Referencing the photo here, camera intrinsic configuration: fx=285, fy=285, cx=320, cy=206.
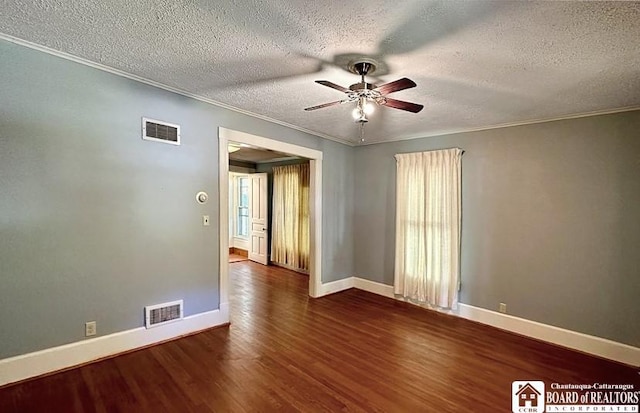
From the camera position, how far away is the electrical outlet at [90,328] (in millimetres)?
2490

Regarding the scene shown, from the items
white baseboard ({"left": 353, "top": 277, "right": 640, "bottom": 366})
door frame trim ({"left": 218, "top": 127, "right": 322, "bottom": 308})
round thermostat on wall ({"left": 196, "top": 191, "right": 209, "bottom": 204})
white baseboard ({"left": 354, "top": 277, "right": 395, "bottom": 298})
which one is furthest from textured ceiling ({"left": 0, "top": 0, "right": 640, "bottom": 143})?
white baseboard ({"left": 354, "top": 277, "right": 395, "bottom": 298})

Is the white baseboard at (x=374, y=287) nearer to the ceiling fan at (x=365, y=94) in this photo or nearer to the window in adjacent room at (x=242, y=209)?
the ceiling fan at (x=365, y=94)

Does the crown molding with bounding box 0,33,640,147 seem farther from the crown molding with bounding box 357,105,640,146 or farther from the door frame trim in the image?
the door frame trim

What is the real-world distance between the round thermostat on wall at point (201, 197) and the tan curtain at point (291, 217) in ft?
10.5

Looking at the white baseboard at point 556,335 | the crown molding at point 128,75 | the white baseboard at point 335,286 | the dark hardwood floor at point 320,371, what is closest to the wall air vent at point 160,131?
the crown molding at point 128,75

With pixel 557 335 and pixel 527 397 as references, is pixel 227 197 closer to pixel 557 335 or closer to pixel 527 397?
pixel 527 397

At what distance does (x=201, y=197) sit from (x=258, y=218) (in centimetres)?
414

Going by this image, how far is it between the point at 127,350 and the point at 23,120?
213 centimetres

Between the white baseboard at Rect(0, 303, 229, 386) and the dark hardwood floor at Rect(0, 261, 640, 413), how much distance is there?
3.3 inches

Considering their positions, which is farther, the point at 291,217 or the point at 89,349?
the point at 291,217

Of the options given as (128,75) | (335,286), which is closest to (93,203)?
(128,75)

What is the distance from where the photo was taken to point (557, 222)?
327 cm

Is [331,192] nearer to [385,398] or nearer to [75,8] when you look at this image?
[385,398]

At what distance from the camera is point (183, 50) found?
7.02 feet
